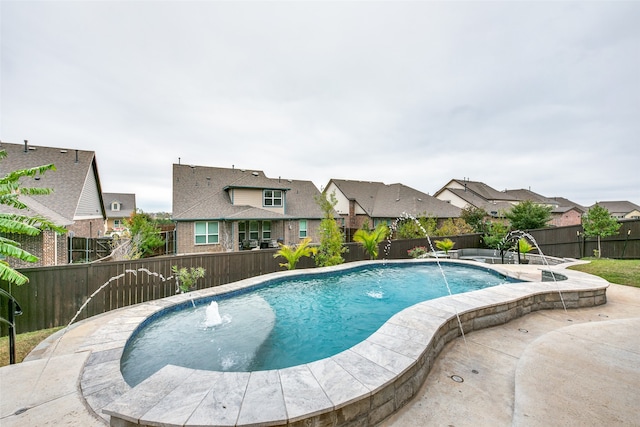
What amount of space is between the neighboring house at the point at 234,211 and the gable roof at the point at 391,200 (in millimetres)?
6485

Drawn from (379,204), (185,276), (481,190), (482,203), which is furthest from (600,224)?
(481,190)

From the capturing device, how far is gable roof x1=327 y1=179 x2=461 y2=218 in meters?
25.6

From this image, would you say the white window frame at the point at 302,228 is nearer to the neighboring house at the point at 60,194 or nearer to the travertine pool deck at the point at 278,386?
the neighboring house at the point at 60,194

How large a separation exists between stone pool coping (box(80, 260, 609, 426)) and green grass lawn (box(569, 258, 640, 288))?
7.54m

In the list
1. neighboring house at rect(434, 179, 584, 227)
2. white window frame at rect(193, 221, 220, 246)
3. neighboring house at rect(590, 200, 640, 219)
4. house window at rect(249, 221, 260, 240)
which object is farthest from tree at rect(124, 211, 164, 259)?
neighboring house at rect(590, 200, 640, 219)

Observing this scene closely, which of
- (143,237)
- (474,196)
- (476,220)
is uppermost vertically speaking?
(474,196)

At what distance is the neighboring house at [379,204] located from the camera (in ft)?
83.9

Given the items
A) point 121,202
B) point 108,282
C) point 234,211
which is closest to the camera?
point 108,282

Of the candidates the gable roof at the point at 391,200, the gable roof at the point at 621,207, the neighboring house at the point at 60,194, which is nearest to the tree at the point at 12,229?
the neighboring house at the point at 60,194

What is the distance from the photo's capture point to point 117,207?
36.8 metres

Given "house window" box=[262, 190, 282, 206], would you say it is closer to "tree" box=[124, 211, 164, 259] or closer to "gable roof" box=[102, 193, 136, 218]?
Result: "tree" box=[124, 211, 164, 259]

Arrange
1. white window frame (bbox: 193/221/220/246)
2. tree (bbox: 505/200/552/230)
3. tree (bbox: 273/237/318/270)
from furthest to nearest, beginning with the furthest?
1. tree (bbox: 505/200/552/230)
2. white window frame (bbox: 193/221/220/246)
3. tree (bbox: 273/237/318/270)

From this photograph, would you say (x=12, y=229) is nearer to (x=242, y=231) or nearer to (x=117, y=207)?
(x=242, y=231)

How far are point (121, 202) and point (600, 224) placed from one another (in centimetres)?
5059
